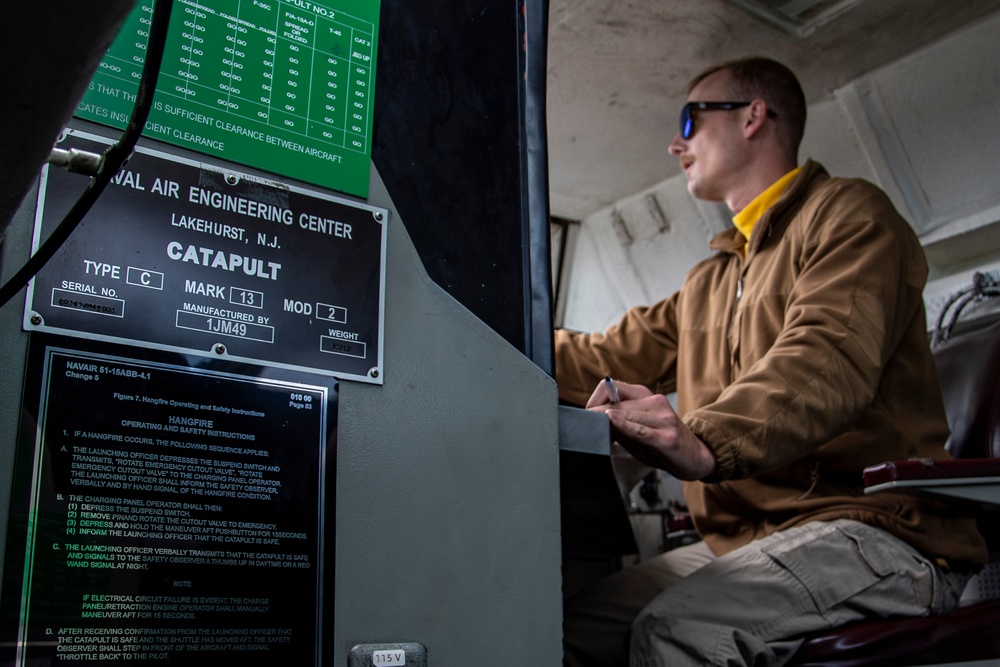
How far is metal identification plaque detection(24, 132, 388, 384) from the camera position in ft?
3.66

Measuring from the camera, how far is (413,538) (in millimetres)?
1269

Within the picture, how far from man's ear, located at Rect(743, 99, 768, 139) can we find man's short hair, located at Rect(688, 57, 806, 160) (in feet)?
0.09

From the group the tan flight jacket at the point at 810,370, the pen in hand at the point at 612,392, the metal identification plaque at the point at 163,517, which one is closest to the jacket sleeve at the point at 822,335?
the tan flight jacket at the point at 810,370

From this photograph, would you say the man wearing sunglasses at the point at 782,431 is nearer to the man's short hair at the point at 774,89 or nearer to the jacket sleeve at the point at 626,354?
the jacket sleeve at the point at 626,354

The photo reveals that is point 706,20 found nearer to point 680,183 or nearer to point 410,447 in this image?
point 680,183

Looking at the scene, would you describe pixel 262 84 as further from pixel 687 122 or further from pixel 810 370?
pixel 687 122

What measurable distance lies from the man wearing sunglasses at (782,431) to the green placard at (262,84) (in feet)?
2.33

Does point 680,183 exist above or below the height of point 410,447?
above

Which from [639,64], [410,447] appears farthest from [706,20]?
[410,447]

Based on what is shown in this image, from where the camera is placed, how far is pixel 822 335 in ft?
7.26

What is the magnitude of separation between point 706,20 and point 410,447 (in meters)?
2.42

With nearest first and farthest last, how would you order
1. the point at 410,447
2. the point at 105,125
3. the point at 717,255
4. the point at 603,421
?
the point at 105,125
the point at 410,447
the point at 603,421
the point at 717,255

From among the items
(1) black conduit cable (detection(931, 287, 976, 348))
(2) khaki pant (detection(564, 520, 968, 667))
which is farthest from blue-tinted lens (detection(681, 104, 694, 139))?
(2) khaki pant (detection(564, 520, 968, 667))

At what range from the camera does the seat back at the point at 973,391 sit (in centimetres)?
251
